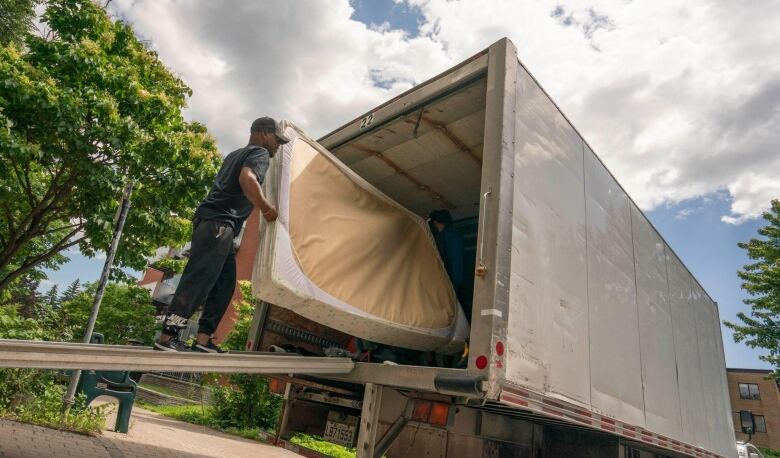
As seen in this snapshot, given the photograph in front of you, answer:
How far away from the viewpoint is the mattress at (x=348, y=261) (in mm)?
3121

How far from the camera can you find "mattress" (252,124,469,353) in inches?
123

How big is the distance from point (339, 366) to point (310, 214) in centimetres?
118

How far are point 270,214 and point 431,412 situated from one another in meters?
1.83

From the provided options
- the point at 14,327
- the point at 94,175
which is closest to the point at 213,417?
the point at 14,327

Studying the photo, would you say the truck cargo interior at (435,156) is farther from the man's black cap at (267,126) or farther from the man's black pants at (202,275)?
the man's black pants at (202,275)

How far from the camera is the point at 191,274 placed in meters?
A: 3.00

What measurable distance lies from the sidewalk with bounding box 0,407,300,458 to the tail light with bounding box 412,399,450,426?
4235 mm

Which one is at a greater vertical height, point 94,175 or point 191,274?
point 94,175

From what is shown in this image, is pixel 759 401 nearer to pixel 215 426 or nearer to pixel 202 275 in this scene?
pixel 215 426

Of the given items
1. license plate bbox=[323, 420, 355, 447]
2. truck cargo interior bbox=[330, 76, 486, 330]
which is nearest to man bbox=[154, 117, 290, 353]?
truck cargo interior bbox=[330, 76, 486, 330]

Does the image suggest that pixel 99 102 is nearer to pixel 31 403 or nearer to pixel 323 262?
pixel 31 403

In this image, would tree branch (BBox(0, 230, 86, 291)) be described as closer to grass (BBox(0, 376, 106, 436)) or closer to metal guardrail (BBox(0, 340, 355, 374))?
grass (BBox(0, 376, 106, 436))

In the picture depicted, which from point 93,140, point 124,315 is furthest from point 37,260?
point 124,315

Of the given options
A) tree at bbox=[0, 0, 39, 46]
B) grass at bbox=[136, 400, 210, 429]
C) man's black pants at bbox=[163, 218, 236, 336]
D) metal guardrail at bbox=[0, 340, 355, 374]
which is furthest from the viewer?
tree at bbox=[0, 0, 39, 46]
